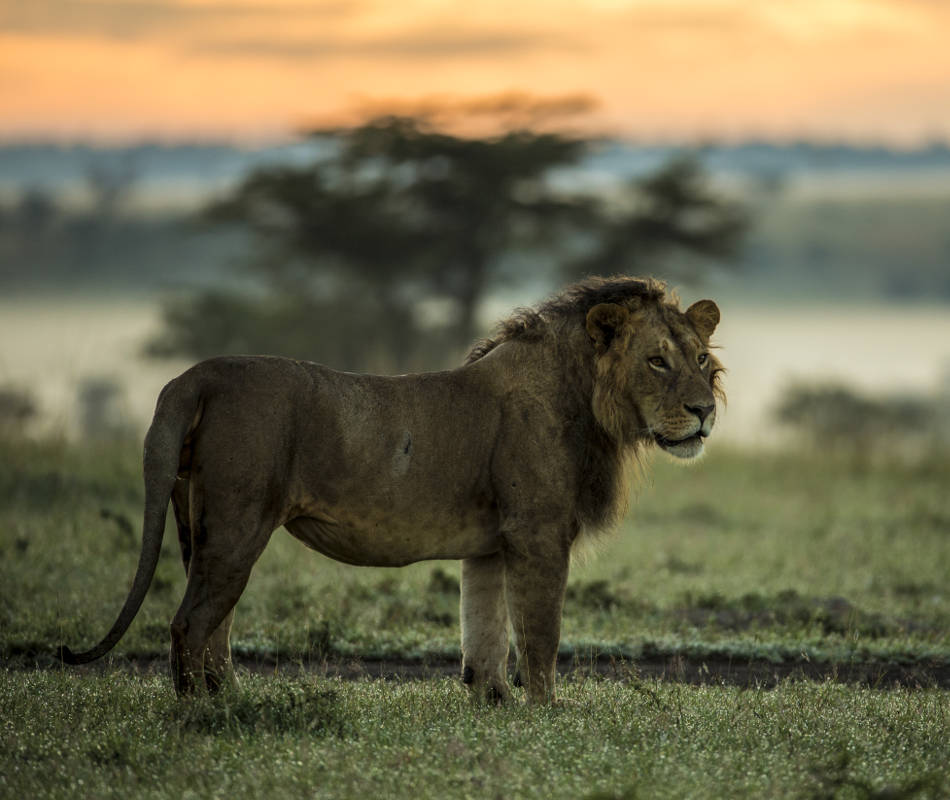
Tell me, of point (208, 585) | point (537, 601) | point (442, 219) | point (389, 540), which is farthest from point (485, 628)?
point (442, 219)

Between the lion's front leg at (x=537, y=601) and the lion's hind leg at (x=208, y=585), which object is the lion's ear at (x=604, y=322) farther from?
the lion's hind leg at (x=208, y=585)

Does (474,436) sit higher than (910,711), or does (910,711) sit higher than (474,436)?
(474,436)

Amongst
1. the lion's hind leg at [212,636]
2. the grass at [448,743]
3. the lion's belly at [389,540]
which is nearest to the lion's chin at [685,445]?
the lion's belly at [389,540]

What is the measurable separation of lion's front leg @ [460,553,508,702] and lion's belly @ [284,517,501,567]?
181mm

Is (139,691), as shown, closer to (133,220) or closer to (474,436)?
(474,436)

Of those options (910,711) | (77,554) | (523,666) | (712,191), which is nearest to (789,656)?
(910,711)

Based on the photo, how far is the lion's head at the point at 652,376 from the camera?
6.55 m

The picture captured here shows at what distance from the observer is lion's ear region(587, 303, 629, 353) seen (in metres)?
6.63

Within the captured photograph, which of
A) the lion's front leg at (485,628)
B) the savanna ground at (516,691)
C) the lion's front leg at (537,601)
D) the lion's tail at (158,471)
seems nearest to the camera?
the savanna ground at (516,691)

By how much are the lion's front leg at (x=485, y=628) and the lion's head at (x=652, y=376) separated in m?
0.86

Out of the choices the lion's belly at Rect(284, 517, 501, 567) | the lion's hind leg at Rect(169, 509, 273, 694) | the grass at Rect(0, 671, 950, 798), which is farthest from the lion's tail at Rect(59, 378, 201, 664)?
the lion's belly at Rect(284, 517, 501, 567)

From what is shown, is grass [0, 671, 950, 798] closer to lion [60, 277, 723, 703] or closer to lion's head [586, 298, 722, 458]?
lion [60, 277, 723, 703]

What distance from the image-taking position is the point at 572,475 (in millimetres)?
6594

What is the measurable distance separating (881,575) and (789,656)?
2837mm
